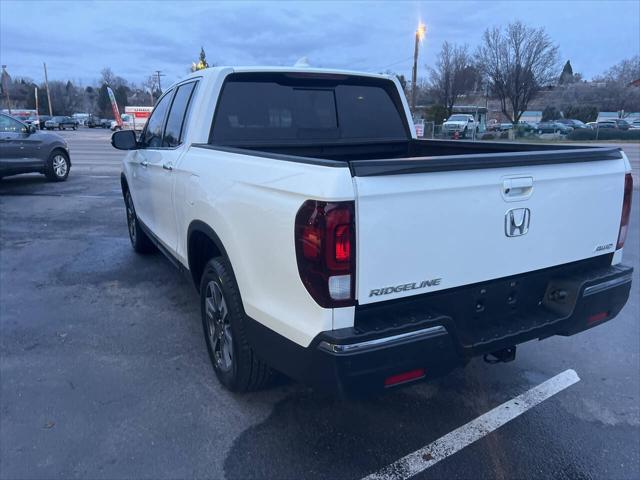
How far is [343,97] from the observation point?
14.2ft

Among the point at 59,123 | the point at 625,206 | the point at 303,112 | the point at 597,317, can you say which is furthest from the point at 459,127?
the point at 59,123

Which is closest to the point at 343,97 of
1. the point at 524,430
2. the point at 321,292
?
the point at 321,292

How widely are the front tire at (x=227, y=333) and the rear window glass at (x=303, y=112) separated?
1.14 m

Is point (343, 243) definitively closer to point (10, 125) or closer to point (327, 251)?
point (327, 251)

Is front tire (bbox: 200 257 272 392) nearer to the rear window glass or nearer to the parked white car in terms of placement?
the rear window glass

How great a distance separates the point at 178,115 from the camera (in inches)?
171

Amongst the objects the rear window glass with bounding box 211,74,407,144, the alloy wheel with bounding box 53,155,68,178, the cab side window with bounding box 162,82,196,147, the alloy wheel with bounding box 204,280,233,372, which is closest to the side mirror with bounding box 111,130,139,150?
the cab side window with bounding box 162,82,196,147

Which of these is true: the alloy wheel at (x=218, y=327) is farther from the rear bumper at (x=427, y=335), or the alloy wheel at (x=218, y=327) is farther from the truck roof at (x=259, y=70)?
the truck roof at (x=259, y=70)

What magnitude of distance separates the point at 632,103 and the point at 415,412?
A: 73308mm

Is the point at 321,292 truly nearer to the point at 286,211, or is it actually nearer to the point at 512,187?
the point at 286,211

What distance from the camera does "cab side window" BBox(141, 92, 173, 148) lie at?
4891mm

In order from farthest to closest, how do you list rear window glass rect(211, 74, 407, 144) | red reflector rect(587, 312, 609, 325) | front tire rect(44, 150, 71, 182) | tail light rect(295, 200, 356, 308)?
1. front tire rect(44, 150, 71, 182)
2. rear window glass rect(211, 74, 407, 144)
3. red reflector rect(587, 312, 609, 325)
4. tail light rect(295, 200, 356, 308)

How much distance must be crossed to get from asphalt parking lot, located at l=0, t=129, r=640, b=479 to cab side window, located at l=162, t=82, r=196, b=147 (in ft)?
5.14

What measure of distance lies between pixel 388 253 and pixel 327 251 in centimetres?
28
